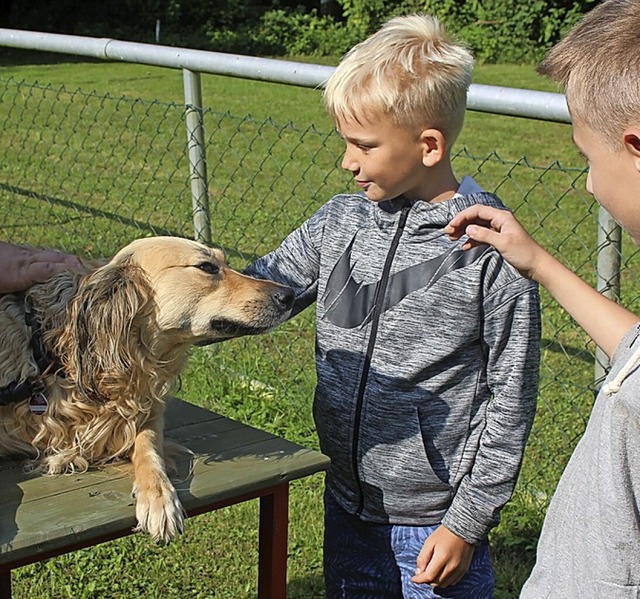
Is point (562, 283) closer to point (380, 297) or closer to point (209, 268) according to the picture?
point (380, 297)

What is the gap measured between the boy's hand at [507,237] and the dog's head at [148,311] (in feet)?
2.83

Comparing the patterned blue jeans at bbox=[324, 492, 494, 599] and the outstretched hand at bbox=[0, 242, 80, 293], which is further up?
the outstretched hand at bbox=[0, 242, 80, 293]

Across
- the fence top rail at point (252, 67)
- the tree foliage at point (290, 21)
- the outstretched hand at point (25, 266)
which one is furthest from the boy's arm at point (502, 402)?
the tree foliage at point (290, 21)

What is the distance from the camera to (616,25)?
61.9 inches

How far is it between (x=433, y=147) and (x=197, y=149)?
2419 millimetres

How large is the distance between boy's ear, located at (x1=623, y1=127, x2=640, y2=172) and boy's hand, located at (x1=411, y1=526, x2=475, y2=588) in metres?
1.23

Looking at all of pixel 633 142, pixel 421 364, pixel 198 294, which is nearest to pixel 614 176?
pixel 633 142

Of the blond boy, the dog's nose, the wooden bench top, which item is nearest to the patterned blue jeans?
the blond boy

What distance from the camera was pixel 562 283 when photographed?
1978 millimetres

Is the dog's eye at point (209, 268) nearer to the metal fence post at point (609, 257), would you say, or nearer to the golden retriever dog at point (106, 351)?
the golden retriever dog at point (106, 351)

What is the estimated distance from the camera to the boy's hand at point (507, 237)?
2000 millimetres

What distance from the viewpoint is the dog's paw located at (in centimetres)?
222

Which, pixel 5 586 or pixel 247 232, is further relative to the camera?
pixel 247 232

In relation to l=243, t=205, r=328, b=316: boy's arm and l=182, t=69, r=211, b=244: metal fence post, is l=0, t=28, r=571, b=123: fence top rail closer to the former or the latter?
l=182, t=69, r=211, b=244: metal fence post
